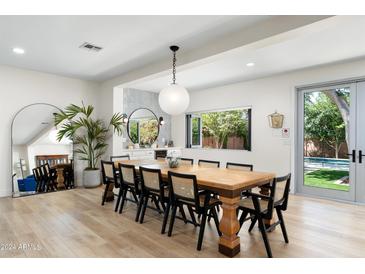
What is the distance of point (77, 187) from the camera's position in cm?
514

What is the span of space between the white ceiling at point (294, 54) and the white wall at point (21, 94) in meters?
2.22

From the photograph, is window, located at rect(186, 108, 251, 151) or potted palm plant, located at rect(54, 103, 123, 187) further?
window, located at rect(186, 108, 251, 151)

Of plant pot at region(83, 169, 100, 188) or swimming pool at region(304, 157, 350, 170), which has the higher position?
swimming pool at region(304, 157, 350, 170)

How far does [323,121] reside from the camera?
171 inches

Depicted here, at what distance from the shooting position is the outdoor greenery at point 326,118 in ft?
13.5

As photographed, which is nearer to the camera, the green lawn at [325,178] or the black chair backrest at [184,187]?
the black chair backrest at [184,187]

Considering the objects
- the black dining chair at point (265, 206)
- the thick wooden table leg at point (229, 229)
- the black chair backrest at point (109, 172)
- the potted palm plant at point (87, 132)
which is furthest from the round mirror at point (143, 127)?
the thick wooden table leg at point (229, 229)

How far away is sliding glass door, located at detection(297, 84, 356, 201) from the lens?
158 inches

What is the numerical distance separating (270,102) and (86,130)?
14.2ft

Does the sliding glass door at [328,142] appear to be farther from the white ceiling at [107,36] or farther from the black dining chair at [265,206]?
the white ceiling at [107,36]

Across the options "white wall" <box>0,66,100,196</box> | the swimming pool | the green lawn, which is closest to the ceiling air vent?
"white wall" <box>0,66,100,196</box>

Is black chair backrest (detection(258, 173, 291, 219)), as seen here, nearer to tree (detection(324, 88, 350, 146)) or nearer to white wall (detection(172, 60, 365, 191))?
white wall (detection(172, 60, 365, 191))

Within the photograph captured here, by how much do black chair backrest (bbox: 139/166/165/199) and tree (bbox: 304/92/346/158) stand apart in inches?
133
